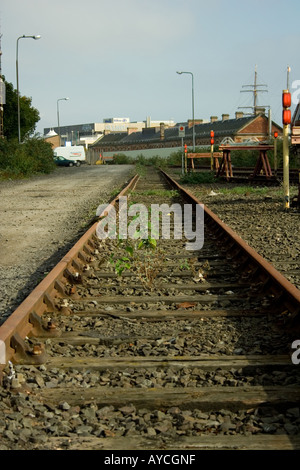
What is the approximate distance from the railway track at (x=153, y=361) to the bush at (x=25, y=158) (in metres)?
26.5

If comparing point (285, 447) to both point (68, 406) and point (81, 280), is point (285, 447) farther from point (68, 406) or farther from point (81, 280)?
point (81, 280)

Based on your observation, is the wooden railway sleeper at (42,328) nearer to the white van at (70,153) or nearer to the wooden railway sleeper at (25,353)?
the wooden railway sleeper at (25,353)

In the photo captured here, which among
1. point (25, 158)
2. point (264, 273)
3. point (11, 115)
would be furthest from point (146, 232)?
point (11, 115)

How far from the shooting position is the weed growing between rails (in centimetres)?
647

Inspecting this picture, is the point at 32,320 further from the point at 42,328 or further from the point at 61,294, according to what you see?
the point at 61,294

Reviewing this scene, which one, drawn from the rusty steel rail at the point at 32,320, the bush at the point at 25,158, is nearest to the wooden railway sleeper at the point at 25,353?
the rusty steel rail at the point at 32,320

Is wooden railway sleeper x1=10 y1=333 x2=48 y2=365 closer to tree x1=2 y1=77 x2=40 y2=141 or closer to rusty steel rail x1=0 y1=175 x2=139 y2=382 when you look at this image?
rusty steel rail x1=0 y1=175 x2=139 y2=382

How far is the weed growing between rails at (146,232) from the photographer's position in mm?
6467

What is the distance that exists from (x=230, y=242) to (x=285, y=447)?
4.90 meters

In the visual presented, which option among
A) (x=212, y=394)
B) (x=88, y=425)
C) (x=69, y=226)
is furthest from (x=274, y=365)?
(x=69, y=226)

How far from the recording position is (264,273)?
17.9ft

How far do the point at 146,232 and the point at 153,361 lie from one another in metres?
5.34

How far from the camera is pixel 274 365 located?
3562mm

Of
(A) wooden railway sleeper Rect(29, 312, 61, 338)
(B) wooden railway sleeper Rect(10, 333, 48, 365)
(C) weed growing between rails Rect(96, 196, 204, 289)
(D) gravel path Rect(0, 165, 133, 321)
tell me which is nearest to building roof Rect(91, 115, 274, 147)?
(D) gravel path Rect(0, 165, 133, 321)
